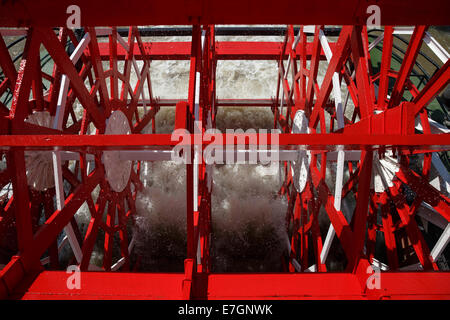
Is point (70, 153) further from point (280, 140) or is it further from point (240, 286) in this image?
point (280, 140)

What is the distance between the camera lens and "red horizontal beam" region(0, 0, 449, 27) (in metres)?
2.66

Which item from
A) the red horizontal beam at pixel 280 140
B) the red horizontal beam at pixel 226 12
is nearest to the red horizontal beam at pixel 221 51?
the red horizontal beam at pixel 226 12

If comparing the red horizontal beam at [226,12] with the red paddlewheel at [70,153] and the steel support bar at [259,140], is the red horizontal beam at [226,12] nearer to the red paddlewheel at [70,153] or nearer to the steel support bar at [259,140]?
the red paddlewheel at [70,153]

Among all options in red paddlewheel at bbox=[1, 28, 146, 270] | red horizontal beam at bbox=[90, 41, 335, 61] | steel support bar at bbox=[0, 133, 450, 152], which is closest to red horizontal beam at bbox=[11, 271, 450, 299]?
red paddlewheel at bbox=[1, 28, 146, 270]

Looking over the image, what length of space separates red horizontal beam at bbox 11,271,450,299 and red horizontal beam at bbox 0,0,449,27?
2.06m

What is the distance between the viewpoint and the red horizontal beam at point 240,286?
81.3 inches

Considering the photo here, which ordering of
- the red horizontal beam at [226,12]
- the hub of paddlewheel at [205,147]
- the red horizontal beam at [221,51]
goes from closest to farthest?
the hub of paddlewheel at [205,147], the red horizontal beam at [226,12], the red horizontal beam at [221,51]

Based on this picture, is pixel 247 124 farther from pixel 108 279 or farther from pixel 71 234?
pixel 108 279

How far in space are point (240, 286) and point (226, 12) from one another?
2.22 meters

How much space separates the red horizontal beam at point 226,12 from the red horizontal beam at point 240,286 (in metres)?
2.06

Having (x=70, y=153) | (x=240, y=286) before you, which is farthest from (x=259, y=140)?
(x=70, y=153)

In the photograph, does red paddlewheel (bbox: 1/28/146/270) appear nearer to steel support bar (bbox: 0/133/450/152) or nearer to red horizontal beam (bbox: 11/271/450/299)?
red horizontal beam (bbox: 11/271/450/299)

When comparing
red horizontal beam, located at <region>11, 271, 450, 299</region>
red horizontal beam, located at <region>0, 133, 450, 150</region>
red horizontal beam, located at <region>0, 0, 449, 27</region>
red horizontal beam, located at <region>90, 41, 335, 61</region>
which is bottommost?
red horizontal beam, located at <region>11, 271, 450, 299</region>

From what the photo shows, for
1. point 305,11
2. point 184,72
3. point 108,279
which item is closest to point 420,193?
point 305,11
